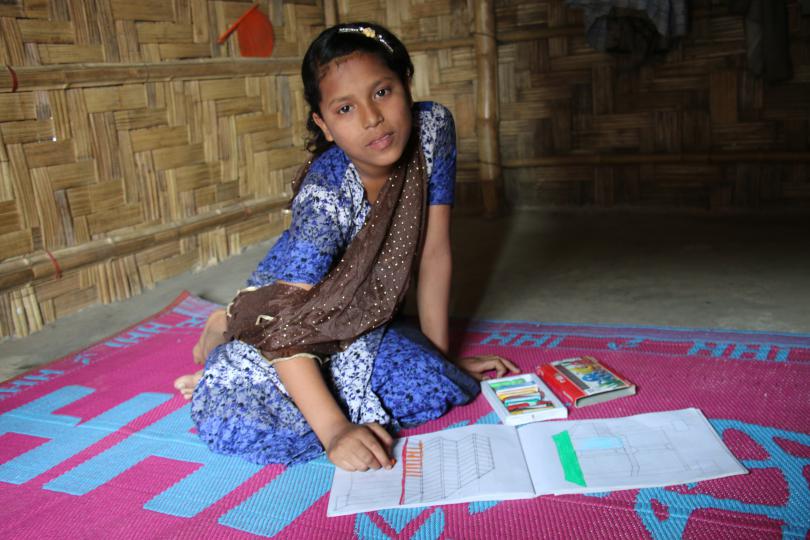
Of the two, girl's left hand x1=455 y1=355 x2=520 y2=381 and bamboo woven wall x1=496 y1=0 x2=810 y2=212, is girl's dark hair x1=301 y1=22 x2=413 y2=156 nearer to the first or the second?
girl's left hand x1=455 y1=355 x2=520 y2=381

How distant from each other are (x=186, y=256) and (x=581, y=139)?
2.00 m

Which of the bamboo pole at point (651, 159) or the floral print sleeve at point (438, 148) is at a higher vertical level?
the floral print sleeve at point (438, 148)

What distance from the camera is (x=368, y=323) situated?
4.88 ft

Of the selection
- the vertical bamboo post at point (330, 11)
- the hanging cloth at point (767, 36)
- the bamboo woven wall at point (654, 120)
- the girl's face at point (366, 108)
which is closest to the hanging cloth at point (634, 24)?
the bamboo woven wall at point (654, 120)

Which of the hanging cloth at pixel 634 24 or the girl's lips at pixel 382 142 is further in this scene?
the hanging cloth at pixel 634 24

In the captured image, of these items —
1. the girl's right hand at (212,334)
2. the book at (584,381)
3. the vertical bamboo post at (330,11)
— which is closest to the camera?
the book at (584,381)

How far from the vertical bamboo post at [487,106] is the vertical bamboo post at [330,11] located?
0.81 metres

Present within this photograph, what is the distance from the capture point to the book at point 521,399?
4.64ft

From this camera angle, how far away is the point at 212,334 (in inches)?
70.7

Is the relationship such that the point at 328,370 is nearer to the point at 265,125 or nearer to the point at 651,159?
the point at 265,125

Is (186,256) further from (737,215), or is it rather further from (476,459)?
(737,215)

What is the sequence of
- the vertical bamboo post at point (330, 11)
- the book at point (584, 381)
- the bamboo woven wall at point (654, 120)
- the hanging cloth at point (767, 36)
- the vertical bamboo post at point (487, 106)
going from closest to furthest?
1. the book at point (584, 381)
2. the hanging cloth at point (767, 36)
3. the bamboo woven wall at point (654, 120)
4. the vertical bamboo post at point (487, 106)
5. the vertical bamboo post at point (330, 11)

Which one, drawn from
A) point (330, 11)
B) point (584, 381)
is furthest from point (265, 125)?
point (584, 381)

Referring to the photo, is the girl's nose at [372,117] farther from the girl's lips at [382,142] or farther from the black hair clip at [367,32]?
the black hair clip at [367,32]
